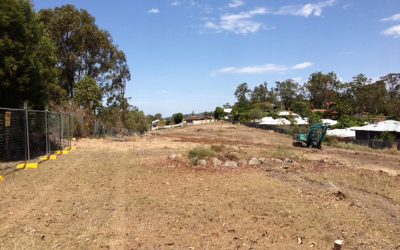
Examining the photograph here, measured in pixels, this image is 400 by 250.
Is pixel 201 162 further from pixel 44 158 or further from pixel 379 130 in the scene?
pixel 379 130

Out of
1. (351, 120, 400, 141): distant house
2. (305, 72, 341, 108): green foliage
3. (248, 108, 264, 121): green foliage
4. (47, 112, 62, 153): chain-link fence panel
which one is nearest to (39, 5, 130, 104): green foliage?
(47, 112, 62, 153): chain-link fence panel

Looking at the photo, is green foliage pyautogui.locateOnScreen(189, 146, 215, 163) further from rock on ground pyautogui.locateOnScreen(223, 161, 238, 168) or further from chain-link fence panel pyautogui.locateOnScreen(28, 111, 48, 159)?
chain-link fence panel pyautogui.locateOnScreen(28, 111, 48, 159)

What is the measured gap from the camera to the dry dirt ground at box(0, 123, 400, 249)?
664 centimetres

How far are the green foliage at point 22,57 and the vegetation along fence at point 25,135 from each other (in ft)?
3.47

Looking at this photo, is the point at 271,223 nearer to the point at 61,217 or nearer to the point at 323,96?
the point at 61,217

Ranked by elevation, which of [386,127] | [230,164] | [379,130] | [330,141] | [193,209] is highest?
[386,127]

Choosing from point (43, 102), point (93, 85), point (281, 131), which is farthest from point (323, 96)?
point (43, 102)

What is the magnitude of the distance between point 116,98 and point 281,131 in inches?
1100

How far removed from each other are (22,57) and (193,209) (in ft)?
38.8

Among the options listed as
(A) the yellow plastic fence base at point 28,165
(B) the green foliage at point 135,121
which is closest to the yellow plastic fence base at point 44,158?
(A) the yellow plastic fence base at point 28,165

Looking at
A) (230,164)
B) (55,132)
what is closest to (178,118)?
(55,132)

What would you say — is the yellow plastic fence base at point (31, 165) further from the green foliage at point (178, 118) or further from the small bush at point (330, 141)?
the green foliage at point (178, 118)

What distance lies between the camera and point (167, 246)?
636 cm

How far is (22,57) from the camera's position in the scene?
1714cm
